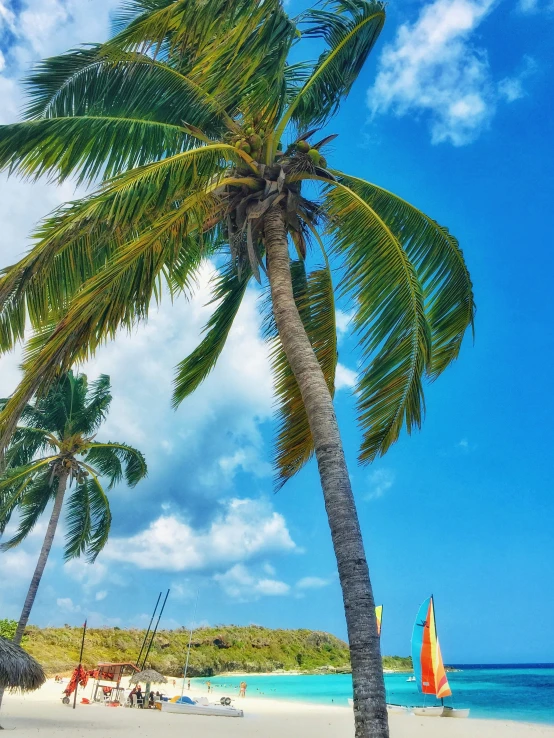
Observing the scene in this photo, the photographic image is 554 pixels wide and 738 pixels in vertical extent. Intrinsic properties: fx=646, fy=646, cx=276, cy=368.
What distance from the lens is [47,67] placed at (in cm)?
757

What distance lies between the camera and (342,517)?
5.34m

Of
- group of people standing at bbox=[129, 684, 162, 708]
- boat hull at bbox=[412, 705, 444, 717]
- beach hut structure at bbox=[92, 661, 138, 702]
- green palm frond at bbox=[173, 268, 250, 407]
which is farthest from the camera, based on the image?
boat hull at bbox=[412, 705, 444, 717]

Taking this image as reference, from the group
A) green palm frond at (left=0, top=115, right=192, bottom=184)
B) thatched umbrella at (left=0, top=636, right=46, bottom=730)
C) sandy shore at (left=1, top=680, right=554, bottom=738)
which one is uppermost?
green palm frond at (left=0, top=115, right=192, bottom=184)

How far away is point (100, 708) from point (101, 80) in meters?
23.1

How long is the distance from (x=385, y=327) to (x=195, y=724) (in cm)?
1828

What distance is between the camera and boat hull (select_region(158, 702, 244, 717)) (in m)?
24.5

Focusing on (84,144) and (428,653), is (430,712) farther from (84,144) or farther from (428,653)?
(84,144)

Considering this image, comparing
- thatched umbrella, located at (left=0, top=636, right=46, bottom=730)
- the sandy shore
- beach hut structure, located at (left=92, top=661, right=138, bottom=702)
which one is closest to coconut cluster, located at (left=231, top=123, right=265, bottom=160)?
thatched umbrella, located at (left=0, top=636, right=46, bottom=730)

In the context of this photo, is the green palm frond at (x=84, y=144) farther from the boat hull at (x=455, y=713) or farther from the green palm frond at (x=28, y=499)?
the boat hull at (x=455, y=713)

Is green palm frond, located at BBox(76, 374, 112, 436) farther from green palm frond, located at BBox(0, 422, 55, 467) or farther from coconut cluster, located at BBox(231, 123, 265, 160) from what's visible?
coconut cluster, located at BBox(231, 123, 265, 160)

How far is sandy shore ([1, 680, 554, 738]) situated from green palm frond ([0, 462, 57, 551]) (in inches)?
205

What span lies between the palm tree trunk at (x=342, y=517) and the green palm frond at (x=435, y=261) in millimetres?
1889

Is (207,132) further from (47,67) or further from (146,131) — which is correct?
(47,67)

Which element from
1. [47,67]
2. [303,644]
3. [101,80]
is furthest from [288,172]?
[303,644]
